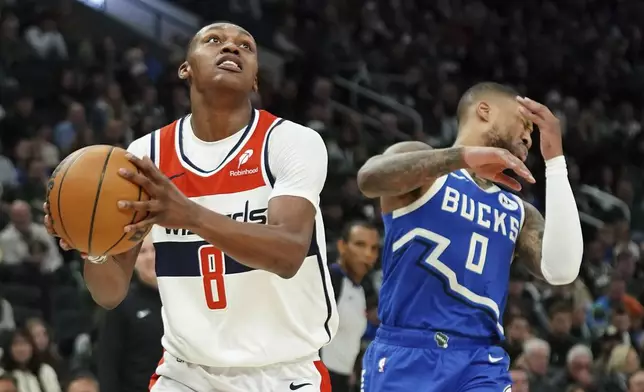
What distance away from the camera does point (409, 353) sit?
4.90m

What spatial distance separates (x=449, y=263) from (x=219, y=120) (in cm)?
139

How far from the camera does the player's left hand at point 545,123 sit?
14.9ft

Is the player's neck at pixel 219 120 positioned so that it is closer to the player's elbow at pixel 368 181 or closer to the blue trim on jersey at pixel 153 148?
the blue trim on jersey at pixel 153 148

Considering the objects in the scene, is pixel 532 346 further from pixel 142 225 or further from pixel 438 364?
pixel 142 225

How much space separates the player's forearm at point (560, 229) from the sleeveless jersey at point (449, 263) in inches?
8.3

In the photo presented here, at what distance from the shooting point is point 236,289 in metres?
3.83

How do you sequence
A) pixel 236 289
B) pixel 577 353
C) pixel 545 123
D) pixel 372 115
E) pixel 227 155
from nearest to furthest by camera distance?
pixel 236 289, pixel 227 155, pixel 545 123, pixel 577 353, pixel 372 115

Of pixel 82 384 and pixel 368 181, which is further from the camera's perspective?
pixel 82 384

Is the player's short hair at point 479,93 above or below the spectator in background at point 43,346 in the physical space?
above

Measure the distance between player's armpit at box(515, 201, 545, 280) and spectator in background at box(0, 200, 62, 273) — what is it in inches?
235

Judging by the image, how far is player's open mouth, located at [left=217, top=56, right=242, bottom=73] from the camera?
3891mm

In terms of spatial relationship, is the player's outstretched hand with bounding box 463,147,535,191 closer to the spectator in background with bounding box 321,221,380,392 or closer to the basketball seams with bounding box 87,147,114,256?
the basketball seams with bounding box 87,147,114,256

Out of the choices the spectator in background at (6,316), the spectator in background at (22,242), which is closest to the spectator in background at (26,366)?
the spectator in background at (6,316)

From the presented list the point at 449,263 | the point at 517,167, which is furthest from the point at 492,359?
the point at 517,167
